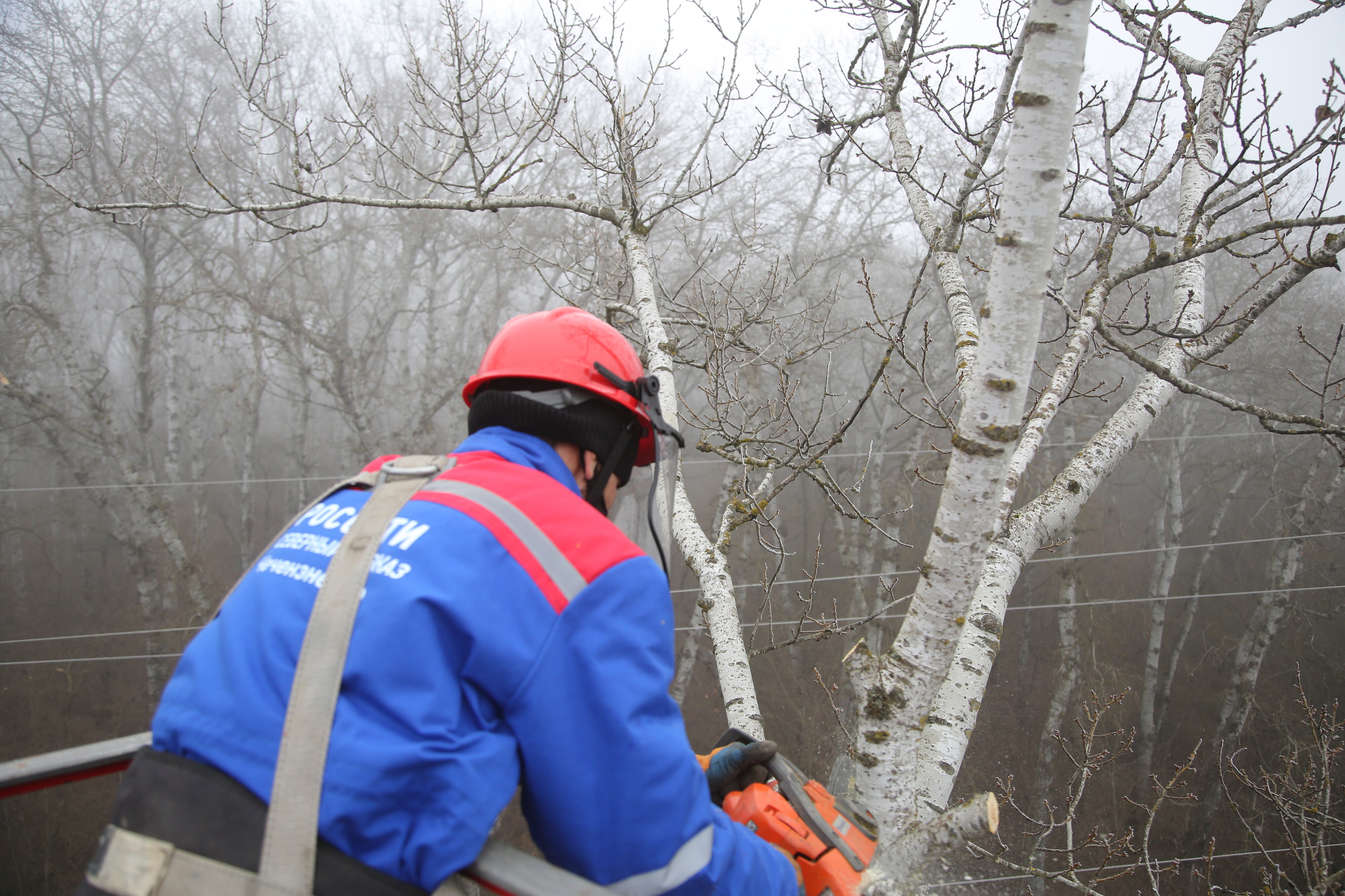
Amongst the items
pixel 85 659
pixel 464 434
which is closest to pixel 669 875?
pixel 85 659

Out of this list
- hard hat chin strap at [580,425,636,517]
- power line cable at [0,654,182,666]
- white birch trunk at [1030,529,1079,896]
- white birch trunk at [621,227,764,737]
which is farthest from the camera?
white birch trunk at [1030,529,1079,896]

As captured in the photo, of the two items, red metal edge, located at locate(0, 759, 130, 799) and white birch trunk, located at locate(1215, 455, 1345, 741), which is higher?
red metal edge, located at locate(0, 759, 130, 799)

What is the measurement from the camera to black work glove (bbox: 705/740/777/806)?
2.04 meters

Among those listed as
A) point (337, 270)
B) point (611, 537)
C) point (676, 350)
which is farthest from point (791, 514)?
point (611, 537)

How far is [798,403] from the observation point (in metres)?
17.0

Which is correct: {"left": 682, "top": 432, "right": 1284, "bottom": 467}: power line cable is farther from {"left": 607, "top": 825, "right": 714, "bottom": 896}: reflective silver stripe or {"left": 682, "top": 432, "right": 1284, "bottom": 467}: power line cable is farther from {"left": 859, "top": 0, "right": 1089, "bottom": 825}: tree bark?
{"left": 607, "top": 825, "right": 714, "bottom": 896}: reflective silver stripe

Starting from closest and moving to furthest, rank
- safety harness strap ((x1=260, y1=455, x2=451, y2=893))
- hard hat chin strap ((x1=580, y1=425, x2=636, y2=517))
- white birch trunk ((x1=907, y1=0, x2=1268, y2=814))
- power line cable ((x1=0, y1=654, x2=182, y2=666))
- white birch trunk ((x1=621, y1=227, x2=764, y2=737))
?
safety harness strap ((x1=260, y1=455, x2=451, y2=893)) → hard hat chin strap ((x1=580, y1=425, x2=636, y2=517)) → white birch trunk ((x1=907, y1=0, x2=1268, y2=814)) → white birch trunk ((x1=621, y1=227, x2=764, y2=737)) → power line cable ((x1=0, y1=654, x2=182, y2=666))

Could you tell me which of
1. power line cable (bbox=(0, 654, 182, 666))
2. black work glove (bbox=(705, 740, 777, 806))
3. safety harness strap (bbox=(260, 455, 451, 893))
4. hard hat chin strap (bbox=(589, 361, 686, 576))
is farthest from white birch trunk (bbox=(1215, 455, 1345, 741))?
power line cable (bbox=(0, 654, 182, 666))

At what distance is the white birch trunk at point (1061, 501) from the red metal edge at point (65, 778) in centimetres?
224

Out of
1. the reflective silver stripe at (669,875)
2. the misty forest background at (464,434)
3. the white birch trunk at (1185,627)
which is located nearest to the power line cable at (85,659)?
the misty forest background at (464,434)

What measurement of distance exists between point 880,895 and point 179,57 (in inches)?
839

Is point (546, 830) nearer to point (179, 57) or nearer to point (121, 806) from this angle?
point (121, 806)

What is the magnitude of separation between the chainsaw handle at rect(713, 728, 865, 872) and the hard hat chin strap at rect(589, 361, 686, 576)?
0.65 metres

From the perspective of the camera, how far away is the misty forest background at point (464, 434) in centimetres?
1223
